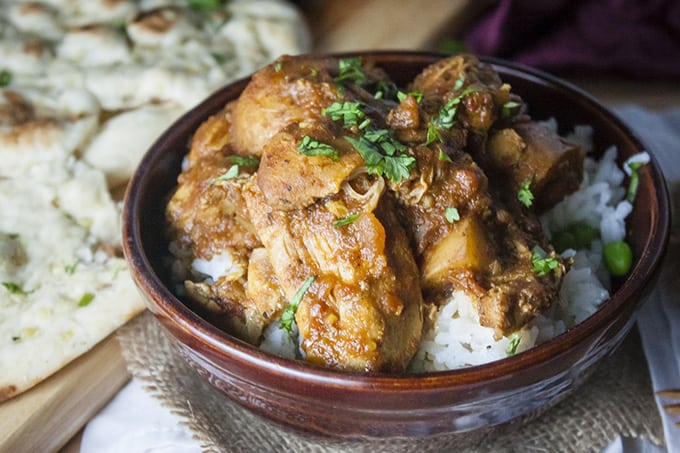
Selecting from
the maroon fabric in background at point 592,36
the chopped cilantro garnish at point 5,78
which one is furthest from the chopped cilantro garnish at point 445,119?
the chopped cilantro garnish at point 5,78

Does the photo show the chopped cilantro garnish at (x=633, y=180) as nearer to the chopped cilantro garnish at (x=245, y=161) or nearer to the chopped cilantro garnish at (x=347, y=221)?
the chopped cilantro garnish at (x=347, y=221)

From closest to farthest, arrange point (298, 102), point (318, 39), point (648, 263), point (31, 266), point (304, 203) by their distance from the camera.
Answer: point (304, 203), point (648, 263), point (298, 102), point (31, 266), point (318, 39)

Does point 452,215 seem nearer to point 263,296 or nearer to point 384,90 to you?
point 263,296

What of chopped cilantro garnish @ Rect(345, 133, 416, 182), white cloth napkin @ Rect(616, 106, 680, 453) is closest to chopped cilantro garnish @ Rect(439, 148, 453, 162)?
chopped cilantro garnish @ Rect(345, 133, 416, 182)

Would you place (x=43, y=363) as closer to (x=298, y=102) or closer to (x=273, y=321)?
(x=273, y=321)

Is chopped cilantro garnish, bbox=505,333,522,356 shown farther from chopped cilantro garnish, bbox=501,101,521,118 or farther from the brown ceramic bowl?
chopped cilantro garnish, bbox=501,101,521,118

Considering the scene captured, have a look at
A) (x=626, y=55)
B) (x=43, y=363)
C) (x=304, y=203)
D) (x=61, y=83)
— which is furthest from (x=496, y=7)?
(x=43, y=363)

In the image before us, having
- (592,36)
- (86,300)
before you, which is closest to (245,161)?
(86,300)
